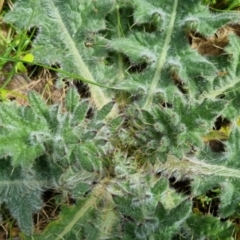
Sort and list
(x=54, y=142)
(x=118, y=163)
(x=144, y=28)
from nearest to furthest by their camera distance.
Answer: (x=54, y=142) < (x=118, y=163) < (x=144, y=28)

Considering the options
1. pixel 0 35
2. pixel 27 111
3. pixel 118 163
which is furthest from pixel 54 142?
pixel 0 35

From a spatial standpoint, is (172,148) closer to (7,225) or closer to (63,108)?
(63,108)

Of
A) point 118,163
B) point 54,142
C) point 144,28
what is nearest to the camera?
point 54,142

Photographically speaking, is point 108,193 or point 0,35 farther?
point 0,35

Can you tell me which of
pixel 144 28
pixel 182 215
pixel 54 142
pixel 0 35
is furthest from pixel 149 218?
pixel 0 35

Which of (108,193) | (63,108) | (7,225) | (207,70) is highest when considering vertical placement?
(207,70)

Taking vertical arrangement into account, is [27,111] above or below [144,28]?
below
